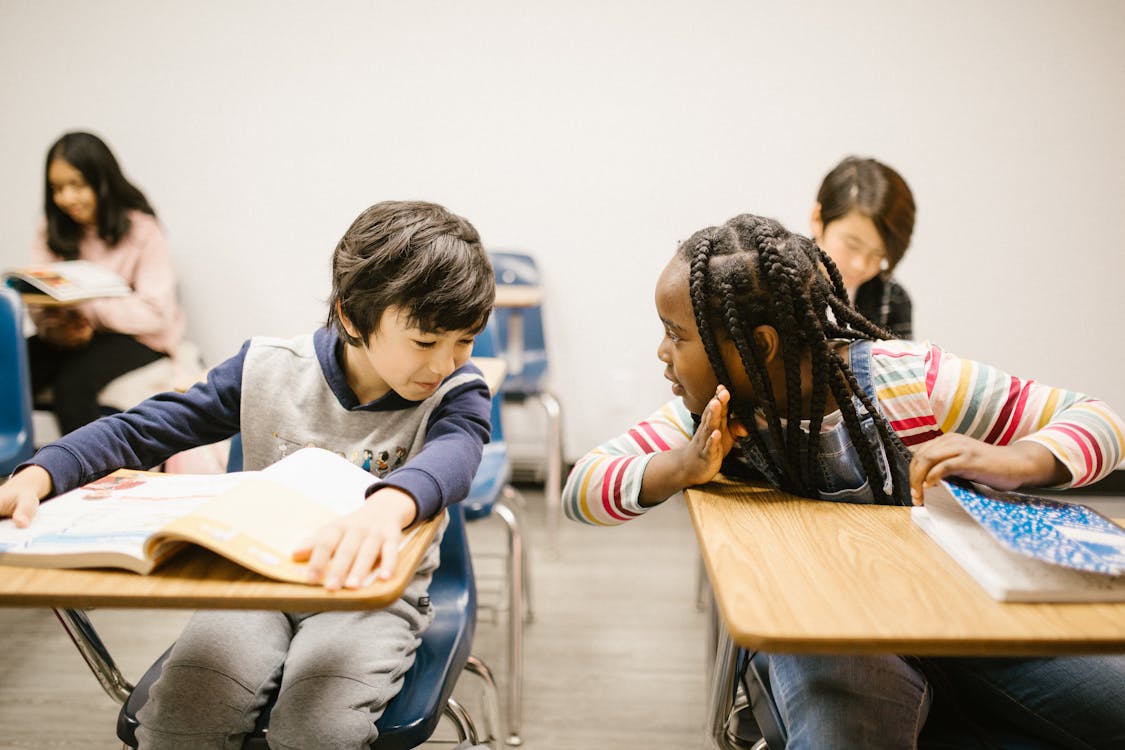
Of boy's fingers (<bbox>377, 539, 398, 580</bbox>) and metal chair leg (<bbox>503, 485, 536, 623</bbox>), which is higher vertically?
boy's fingers (<bbox>377, 539, 398, 580</bbox>)

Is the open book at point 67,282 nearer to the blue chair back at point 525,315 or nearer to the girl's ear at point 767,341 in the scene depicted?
the blue chair back at point 525,315

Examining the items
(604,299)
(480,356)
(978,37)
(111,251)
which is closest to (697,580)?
(480,356)

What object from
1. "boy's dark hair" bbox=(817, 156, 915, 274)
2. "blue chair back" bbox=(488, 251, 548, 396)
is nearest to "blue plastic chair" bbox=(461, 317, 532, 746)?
"blue chair back" bbox=(488, 251, 548, 396)

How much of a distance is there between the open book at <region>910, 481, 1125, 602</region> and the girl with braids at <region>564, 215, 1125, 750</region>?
0.04 meters

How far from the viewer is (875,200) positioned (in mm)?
1831

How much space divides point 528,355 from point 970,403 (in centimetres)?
186

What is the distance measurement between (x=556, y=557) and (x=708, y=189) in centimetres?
146

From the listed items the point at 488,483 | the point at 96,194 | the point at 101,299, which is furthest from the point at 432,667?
the point at 96,194

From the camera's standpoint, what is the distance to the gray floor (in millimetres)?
1554

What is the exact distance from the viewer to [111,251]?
264cm

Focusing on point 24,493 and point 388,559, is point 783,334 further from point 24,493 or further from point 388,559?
point 24,493

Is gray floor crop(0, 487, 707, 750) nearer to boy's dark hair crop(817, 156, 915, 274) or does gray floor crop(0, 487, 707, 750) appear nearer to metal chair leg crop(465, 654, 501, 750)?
metal chair leg crop(465, 654, 501, 750)

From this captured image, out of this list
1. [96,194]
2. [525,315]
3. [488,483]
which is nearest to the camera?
[488,483]

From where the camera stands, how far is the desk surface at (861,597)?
577 millimetres
